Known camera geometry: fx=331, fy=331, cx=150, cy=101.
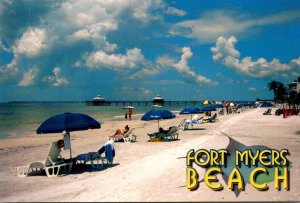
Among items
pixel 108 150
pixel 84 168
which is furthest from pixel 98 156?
pixel 84 168

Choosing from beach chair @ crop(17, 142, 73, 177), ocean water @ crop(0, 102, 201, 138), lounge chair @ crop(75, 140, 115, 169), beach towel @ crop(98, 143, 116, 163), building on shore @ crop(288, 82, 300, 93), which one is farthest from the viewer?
building on shore @ crop(288, 82, 300, 93)

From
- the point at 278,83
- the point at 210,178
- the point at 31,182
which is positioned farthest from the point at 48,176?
the point at 278,83

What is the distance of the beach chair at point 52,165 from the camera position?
9.60 metres

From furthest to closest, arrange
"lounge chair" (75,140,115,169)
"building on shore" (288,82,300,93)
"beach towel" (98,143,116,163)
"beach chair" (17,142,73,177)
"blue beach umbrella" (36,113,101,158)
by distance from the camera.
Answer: "building on shore" (288,82,300,93) → "beach towel" (98,143,116,163) → "lounge chair" (75,140,115,169) → "beach chair" (17,142,73,177) → "blue beach umbrella" (36,113,101,158)

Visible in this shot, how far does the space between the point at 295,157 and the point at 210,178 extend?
5.07 metres

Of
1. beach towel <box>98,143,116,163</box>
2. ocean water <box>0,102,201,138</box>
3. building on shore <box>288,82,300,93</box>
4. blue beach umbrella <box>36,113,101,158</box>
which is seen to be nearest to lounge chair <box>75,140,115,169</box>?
beach towel <box>98,143,116,163</box>

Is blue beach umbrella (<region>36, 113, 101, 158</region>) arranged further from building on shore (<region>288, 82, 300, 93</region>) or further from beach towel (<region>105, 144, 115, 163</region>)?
building on shore (<region>288, 82, 300, 93</region>)

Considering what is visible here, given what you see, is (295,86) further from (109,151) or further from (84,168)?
(84,168)

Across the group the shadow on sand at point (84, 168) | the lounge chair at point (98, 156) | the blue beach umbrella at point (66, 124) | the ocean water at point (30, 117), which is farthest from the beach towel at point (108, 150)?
the ocean water at point (30, 117)

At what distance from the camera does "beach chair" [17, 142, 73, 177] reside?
9.60m

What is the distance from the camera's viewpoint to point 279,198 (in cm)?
643

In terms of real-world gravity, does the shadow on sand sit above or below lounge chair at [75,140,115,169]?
below

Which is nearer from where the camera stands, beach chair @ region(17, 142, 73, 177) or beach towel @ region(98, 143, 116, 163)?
beach chair @ region(17, 142, 73, 177)

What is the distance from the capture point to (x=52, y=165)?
970 centimetres
